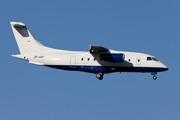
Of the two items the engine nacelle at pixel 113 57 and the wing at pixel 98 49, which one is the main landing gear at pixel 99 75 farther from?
the wing at pixel 98 49

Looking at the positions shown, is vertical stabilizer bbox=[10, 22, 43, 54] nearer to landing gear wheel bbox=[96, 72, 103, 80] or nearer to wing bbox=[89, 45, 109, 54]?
wing bbox=[89, 45, 109, 54]

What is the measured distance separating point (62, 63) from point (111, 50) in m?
4.32

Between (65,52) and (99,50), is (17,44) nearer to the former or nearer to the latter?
(65,52)

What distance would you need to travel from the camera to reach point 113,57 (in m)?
23.0

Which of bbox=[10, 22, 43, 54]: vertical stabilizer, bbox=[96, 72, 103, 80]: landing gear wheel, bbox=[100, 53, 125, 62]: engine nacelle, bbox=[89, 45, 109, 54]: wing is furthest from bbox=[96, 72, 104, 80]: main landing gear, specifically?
bbox=[10, 22, 43, 54]: vertical stabilizer

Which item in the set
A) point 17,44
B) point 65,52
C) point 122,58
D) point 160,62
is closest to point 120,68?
point 122,58

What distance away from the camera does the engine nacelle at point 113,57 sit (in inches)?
896

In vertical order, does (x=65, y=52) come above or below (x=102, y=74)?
above

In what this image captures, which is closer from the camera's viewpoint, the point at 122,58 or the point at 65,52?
the point at 122,58

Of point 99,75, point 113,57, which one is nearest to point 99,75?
point 99,75

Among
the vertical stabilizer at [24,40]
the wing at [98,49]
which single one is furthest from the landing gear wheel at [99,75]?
the vertical stabilizer at [24,40]

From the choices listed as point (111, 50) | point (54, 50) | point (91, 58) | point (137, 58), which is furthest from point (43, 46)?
point (137, 58)

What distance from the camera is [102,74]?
24.1 metres

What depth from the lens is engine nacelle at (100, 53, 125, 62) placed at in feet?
74.6
